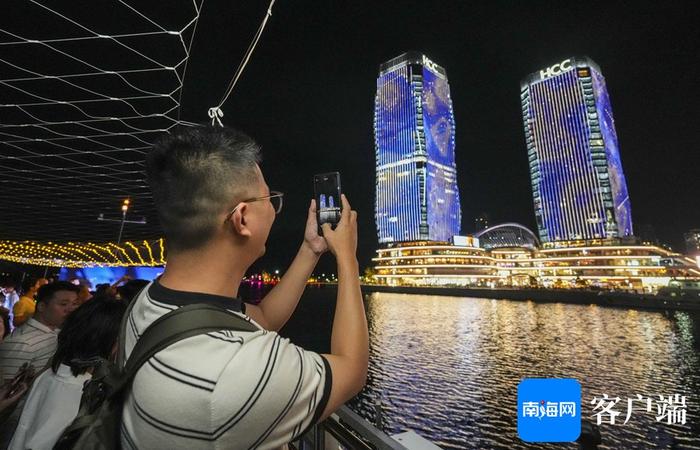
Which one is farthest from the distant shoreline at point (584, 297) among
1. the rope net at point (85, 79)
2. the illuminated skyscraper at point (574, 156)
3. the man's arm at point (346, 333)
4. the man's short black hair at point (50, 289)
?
the man's short black hair at point (50, 289)

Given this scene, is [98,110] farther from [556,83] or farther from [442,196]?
[556,83]

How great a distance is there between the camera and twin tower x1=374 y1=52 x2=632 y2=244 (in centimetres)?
8400

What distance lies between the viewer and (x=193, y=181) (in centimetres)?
112

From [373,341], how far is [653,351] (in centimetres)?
1585

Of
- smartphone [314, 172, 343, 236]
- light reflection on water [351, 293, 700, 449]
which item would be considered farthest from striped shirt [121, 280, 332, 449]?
light reflection on water [351, 293, 700, 449]

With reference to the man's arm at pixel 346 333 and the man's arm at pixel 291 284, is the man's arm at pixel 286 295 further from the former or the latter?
the man's arm at pixel 346 333

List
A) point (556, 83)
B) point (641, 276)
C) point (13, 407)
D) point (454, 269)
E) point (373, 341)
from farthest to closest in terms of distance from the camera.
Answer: point (556, 83) < point (454, 269) < point (641, 276) < point (373, 341) < point (13, 407)

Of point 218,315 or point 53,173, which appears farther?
point 53,173

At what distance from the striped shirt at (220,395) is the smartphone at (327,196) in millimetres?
746

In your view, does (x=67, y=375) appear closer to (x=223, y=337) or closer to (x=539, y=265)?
(x=223, y=337)

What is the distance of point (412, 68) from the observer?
108 meters

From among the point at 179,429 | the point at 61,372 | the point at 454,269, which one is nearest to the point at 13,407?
Answer: the point at 61,372

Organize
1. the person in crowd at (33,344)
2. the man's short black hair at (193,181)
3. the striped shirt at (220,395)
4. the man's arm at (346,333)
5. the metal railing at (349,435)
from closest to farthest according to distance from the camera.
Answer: the striped shirt at (220,395), the man's arm at (346,333), the man's short black hair at (193,181), the metal railing at (349,435), the person in crowd at (33,344)

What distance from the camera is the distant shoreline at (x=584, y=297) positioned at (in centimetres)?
3684
